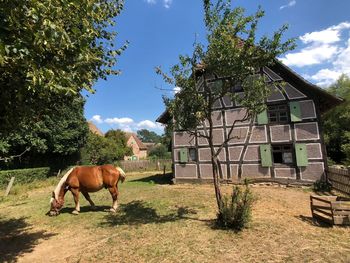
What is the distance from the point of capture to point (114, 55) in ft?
26.0

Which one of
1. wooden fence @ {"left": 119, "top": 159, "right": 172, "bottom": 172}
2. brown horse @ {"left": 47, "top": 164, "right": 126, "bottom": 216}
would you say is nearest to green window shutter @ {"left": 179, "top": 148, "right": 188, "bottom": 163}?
brown horse @ {"left": 47, "top": 164, "right": 126, "bottom": 216}

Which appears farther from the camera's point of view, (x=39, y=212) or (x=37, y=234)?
(x=39, y=212)

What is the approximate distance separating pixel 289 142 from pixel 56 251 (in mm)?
13932

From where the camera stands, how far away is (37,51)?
4461mm

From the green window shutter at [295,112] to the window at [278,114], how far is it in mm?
451

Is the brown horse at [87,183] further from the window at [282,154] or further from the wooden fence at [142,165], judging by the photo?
the wooden fence at [142,165]

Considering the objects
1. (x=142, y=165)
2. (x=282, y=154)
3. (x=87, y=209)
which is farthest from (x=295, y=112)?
(x=142, y=165)

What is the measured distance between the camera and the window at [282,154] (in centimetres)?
1636

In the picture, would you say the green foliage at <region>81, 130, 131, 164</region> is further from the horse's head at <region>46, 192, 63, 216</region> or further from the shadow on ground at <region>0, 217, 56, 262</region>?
the shadow on ground at <region>0, 217, 56, 262</region>

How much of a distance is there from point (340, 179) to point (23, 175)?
2330 centimetres

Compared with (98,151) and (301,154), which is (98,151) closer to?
(98,151)

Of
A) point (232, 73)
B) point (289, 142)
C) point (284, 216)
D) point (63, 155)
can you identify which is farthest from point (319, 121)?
point (63, 155)

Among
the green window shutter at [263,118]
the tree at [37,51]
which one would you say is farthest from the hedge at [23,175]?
the green window shutter at [263,118]

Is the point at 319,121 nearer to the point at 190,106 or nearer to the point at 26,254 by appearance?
the point at 190,106
